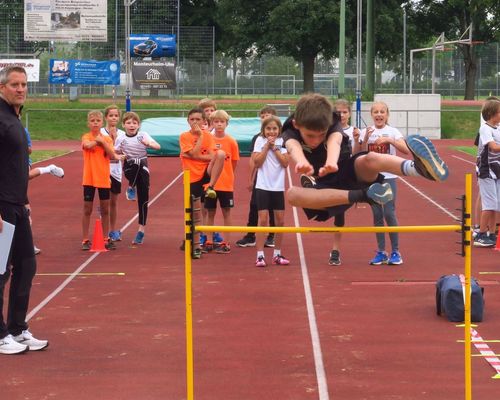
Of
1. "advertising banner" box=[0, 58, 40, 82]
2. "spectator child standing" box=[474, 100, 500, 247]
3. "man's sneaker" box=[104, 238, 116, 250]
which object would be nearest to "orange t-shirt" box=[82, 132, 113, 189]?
"man's sneaker" box=[104, 238, 116, 250]

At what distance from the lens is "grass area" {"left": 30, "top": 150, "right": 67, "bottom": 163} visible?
27562 mm

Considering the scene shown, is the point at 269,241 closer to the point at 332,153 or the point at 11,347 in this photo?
the point at 11,347

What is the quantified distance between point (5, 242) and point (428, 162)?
3.03 m

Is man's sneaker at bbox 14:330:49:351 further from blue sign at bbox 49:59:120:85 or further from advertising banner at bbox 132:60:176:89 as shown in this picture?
advertising banner at bbox 132:60:176:89

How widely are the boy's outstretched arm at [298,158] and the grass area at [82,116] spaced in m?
31.8

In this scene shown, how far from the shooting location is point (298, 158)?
247 inches

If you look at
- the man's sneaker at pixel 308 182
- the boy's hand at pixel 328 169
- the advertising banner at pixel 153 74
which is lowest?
the man's sneaker at pixel 308 182

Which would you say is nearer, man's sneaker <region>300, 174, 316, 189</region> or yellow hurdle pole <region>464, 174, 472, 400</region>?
yellow hurdle pole <region>464, 174, 472, 400</region>

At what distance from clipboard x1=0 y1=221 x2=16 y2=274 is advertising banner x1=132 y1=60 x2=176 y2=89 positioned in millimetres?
36600

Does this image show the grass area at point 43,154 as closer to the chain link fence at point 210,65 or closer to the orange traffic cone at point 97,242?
the chain link fence at point 210,65

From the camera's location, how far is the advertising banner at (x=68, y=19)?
42219 mm

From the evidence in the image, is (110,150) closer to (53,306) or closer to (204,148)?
(204,148)

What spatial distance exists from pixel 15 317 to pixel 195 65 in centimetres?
3916

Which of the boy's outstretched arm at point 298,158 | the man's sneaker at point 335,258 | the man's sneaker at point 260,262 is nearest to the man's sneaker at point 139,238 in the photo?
the man's sneaker at point 260,262
